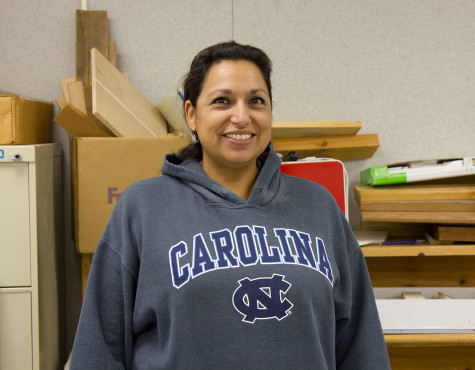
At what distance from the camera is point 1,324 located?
150 centimetres

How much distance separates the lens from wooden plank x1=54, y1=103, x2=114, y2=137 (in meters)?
1.59

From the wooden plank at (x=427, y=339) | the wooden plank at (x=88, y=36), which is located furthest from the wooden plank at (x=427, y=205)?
the wooden plank at (x=88, y=36)

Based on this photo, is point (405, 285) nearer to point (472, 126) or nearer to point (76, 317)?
point (472, 126)

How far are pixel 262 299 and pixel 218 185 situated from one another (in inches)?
11.1

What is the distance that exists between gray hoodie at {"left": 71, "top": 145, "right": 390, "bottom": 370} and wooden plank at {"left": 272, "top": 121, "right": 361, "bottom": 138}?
67 centimetres

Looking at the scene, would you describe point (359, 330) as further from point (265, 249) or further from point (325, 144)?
point (325, 144)

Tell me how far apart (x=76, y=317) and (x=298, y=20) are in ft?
5.33

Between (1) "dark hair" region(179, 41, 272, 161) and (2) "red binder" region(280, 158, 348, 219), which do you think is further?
(2) "red binder" region(280, 158, 348, 219)

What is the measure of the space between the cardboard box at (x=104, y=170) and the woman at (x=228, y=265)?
0.48m

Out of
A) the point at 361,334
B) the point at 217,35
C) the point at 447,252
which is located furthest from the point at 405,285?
the point at 217,35

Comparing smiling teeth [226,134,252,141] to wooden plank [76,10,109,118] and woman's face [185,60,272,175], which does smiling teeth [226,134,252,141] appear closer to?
woman's face [185,60,272,175]

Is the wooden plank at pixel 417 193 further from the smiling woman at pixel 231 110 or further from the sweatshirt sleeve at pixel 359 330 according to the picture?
the smiling woman at pixel 231 110

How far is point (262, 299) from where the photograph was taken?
0.94 metres

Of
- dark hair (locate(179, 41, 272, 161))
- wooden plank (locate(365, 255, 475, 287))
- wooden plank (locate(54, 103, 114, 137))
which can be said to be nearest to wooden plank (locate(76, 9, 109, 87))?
wooden plank (locate(54, 103, 114, 137))
